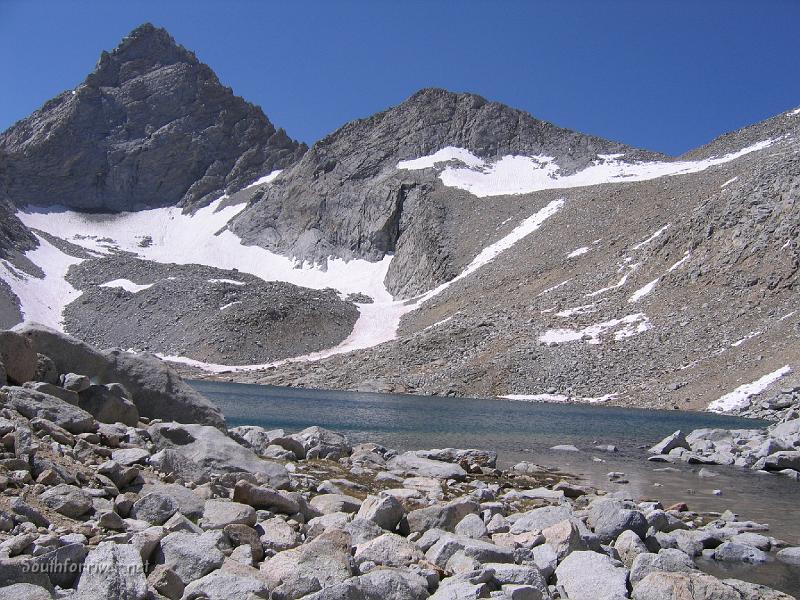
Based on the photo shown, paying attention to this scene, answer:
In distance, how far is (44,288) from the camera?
101 metres

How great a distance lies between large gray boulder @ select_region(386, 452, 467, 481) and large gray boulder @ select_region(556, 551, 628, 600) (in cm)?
849

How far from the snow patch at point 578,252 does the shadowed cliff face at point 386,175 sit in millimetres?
29223

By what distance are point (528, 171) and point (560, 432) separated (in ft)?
297

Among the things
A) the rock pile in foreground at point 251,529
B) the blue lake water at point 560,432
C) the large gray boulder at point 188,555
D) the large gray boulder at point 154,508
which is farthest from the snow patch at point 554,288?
the large gray boulder at point 188,555

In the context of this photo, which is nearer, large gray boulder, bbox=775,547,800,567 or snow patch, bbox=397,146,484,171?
large gray boulder, bbox=775,547,800,567

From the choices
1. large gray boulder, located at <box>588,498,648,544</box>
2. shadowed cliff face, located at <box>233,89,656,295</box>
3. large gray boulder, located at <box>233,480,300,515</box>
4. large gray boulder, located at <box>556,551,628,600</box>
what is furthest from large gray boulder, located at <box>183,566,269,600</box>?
shadowed cliff face, located at <box>233,89,656,295</box>

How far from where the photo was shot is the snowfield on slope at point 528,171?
3935 inches

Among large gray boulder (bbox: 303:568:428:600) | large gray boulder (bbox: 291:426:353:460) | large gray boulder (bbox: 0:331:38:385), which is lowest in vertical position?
large gray boulder (bbox: 291:426:353:460)

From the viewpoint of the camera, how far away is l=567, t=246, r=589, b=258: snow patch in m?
78.3

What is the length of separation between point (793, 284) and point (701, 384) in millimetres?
13471

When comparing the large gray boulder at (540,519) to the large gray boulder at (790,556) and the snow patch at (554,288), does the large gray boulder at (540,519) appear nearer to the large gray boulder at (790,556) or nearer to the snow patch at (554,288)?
the large gray boulder at (790,556)

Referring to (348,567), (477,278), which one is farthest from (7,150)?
(348,567)

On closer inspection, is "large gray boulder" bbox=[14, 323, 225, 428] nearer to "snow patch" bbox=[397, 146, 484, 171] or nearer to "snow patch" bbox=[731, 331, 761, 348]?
"snow patch" bbox=[731, 331, 761, 348]

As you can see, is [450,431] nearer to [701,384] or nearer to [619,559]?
[619,559]
